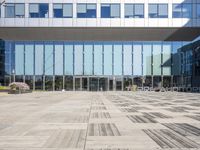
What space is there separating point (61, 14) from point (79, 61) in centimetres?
1111

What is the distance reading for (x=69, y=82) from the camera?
71.9 m

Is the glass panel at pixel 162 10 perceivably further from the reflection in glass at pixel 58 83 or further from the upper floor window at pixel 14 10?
the upper floor window at pixel 14 10

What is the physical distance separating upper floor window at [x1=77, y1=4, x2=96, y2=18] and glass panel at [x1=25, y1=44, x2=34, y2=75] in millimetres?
12118

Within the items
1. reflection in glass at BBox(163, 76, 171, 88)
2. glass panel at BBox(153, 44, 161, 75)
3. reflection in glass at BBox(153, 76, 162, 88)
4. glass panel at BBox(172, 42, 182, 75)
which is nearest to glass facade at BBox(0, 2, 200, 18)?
glass panel at BBox(172, 42, 182, 75)

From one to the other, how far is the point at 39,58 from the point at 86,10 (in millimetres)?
13421

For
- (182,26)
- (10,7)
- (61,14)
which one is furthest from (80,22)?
(182,26)

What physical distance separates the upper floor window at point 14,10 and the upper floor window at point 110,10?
38.5ft

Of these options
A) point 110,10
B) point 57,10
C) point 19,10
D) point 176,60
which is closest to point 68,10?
point 57,10

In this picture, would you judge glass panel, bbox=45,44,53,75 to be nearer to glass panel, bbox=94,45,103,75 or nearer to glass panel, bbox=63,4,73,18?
glass panel, bbox=94,45,103,75

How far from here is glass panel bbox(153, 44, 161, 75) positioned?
2805 inches

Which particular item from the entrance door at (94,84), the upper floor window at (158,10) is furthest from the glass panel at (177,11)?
the entrance door at (94,84)

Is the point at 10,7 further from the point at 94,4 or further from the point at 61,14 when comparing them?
the point at 94,4

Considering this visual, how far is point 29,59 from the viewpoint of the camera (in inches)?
2820

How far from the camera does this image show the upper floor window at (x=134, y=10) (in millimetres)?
63188
